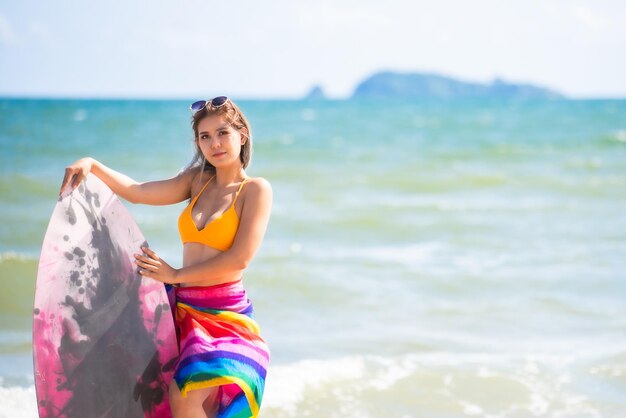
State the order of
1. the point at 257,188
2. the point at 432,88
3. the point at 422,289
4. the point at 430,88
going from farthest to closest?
the point at 430,88, the point at 432,88, the point at 422,289, the point at 257,188

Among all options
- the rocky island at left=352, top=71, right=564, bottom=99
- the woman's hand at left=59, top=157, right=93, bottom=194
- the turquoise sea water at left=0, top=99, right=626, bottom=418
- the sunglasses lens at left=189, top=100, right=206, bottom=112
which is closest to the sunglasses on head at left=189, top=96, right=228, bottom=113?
the sunglasses lens at left=189, top=100, right=206, bottom=112

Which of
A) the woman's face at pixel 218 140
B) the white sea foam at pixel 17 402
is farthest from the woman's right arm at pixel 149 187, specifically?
the white sea foam at pixel 17 402

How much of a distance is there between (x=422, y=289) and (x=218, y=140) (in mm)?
4195

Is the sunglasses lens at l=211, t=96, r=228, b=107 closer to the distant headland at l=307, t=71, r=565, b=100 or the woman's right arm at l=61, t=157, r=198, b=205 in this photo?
the woman's right arm at l=61, t=157, r=198, b=205

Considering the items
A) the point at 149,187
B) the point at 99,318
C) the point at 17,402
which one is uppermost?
the point at 149,187

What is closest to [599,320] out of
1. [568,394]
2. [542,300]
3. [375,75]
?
[542,300]

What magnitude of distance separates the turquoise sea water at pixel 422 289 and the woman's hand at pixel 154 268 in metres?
1.63

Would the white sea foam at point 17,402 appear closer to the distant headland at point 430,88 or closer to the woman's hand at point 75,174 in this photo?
the woman's hand at point 75,174

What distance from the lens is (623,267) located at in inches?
303

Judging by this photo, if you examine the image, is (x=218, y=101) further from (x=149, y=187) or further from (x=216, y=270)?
(x=216, y=270)

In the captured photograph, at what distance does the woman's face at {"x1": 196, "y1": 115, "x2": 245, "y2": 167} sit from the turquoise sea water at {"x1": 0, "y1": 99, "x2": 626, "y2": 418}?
1.82 metres

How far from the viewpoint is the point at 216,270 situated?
295cm

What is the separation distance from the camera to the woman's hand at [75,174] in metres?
3.02

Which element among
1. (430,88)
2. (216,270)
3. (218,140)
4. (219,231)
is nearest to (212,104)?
(218,140)
